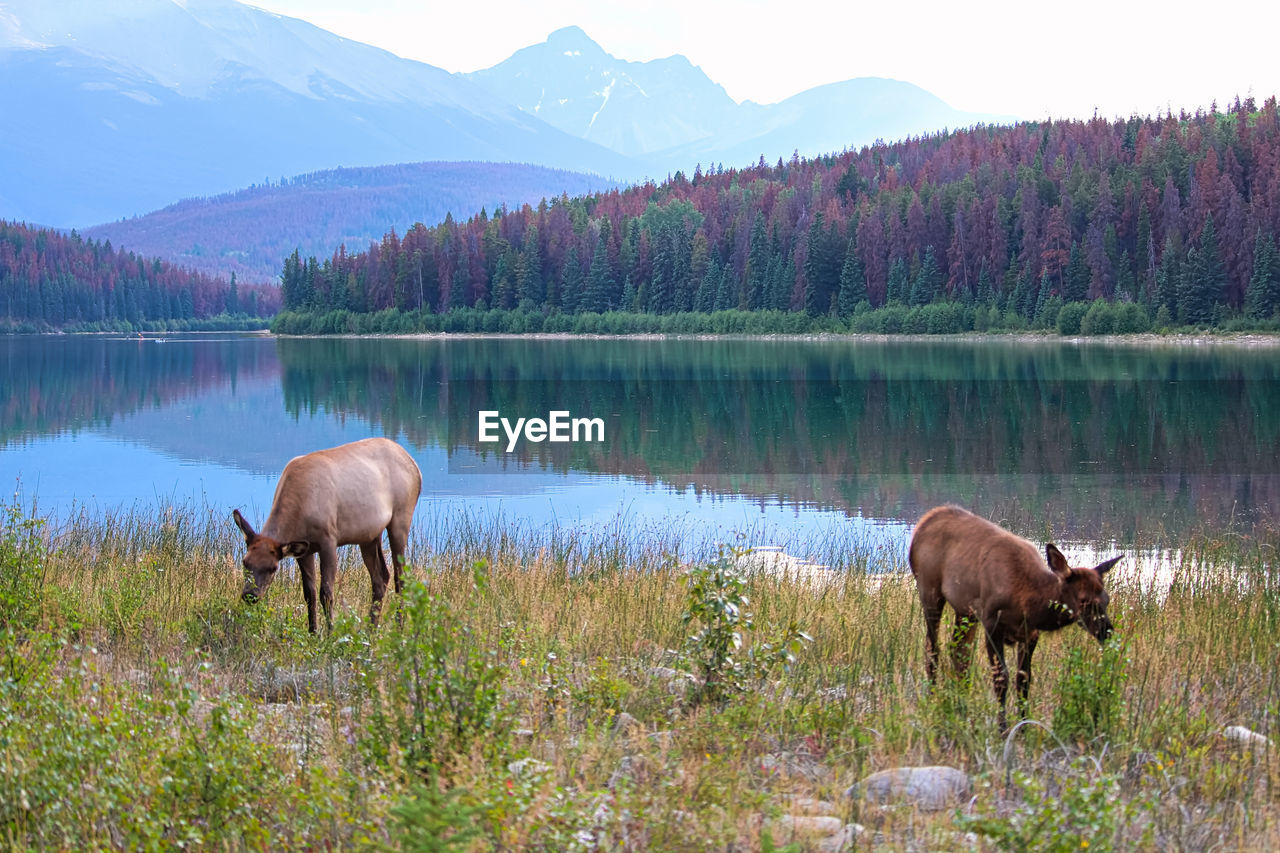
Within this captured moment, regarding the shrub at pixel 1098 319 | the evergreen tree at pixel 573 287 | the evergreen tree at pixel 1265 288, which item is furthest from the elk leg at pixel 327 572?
the evergreen tree at pixel 573 287

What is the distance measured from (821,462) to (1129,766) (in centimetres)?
2351

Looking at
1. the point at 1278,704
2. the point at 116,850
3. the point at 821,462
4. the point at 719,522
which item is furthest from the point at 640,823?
the point at 821,462

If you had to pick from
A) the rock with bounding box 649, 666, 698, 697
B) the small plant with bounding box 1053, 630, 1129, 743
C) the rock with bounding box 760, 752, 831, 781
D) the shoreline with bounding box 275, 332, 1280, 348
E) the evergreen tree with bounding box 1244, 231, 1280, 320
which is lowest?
the rock with bounding box 760, 752, 831, 781

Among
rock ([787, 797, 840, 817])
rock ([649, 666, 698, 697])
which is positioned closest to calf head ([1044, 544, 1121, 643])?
rock ([787, 797, 840, 817])

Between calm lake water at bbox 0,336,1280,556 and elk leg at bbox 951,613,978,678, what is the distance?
135 inches

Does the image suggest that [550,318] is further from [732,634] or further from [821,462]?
[732,634]

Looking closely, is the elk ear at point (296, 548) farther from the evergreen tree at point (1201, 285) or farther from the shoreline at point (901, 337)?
the evergreen tree at point (1201, 285)

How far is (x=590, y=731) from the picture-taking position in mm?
6309

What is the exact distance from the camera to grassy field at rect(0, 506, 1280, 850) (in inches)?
198

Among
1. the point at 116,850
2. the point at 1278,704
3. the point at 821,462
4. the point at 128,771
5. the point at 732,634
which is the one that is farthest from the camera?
the point at 821,462

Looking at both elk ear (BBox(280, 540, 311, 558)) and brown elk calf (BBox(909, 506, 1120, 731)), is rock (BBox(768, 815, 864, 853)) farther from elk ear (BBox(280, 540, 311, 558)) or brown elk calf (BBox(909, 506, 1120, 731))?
elk ear (BBox(280, 540, 311, 558))

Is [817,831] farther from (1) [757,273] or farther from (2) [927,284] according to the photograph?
(1) [757,273]

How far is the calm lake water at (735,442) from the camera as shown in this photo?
22.7 metres

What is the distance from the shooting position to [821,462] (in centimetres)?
2981
